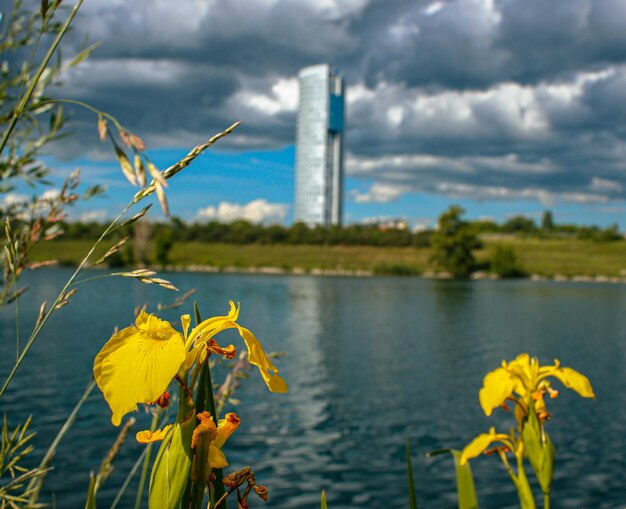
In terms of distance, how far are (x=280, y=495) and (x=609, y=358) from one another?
12.3 m

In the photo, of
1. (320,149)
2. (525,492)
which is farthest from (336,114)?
(525,492)

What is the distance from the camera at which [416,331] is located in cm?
2066

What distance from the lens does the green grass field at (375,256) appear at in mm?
59594

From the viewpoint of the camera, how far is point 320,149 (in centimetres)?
14562

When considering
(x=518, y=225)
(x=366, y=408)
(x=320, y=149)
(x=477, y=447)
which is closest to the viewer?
(x=477, y=447)

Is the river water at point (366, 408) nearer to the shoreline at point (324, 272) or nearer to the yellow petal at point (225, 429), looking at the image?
the yellow petal at point (225, 429)

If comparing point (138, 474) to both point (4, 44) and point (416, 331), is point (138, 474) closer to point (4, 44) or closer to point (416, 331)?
point (4, 44)

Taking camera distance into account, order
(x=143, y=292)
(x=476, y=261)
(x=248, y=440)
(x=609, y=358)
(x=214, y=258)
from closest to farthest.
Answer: (x=248, y=440), (x=609, y=358), (x=143, y=292), (x=476, y=261), (x=214, y=258)

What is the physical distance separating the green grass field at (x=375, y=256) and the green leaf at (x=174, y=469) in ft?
197

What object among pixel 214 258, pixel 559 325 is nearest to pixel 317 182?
pixel 214 258

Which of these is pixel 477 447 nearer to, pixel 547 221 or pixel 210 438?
pixel 210 438

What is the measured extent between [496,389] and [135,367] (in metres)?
1.05

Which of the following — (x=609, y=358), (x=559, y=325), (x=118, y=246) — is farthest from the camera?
(x=559, y=325)

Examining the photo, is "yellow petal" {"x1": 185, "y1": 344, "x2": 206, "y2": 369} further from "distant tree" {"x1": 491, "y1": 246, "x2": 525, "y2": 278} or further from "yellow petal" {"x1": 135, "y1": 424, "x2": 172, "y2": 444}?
"distant tree" {"x1": 491, "y1": 246, "x2": 525, "y2": 278}
